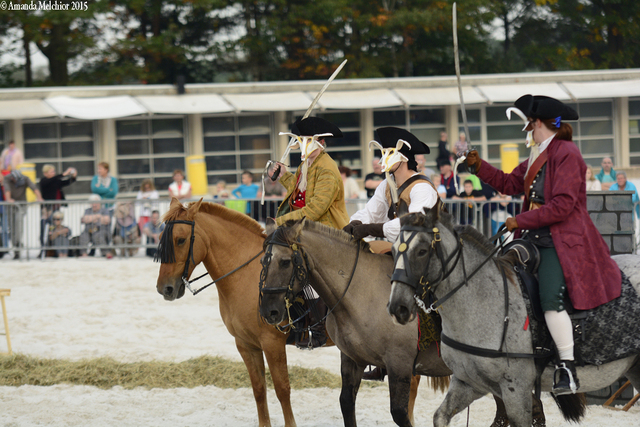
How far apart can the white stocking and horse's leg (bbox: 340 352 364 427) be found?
159cm

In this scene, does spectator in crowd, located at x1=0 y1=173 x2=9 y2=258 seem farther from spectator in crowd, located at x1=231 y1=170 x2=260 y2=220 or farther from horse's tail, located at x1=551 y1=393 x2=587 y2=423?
horse's tail, located at x1=551 y1=393 x2=587 y2=423

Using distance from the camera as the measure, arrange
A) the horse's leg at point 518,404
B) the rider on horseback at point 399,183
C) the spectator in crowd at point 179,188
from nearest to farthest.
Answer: the horse's leg at point 518,404 < the rider on horseback at point 399,183 < the spectator in crowd at point 179,188

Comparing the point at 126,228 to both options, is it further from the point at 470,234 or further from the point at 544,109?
the point at 544,109

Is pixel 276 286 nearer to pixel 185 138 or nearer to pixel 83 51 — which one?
pixel 185 138

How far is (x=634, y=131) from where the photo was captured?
71.1ft

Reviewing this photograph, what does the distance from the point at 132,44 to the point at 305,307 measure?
2142cm

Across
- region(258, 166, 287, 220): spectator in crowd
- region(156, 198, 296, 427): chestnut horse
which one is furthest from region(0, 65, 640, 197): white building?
region(156, 198, 296, 427): chestnut horse

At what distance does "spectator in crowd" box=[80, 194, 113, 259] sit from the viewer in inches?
521

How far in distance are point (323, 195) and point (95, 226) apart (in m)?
8.53

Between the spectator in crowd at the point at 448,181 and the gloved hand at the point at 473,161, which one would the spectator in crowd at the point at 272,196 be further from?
the gloved hand at the point at 473,161

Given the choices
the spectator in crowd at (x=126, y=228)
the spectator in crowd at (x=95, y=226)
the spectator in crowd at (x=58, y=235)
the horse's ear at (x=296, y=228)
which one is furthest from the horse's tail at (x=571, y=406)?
the spectator in crowd at (x=58, y=235)

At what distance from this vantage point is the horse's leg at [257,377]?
6160 mm

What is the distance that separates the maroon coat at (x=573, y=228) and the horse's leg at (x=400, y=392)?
132 centimetres

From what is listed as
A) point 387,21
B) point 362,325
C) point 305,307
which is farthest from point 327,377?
point 387,21
